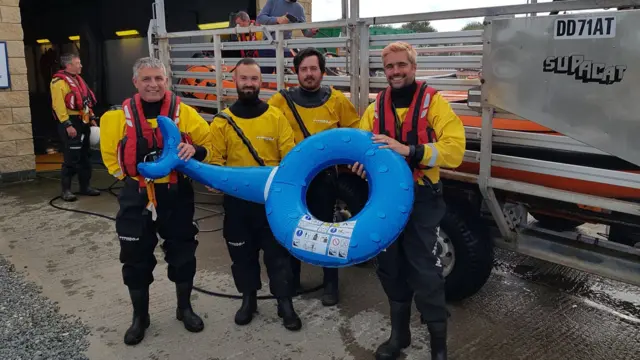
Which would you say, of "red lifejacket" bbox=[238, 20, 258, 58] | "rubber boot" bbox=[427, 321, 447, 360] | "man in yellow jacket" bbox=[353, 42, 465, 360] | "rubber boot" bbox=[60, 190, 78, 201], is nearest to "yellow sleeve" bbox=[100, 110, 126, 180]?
"man in yellow jacket" bbox=[353, 42, 465, 360]

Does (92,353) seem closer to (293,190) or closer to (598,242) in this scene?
(293,190)

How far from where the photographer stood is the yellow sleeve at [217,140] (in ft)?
10.5

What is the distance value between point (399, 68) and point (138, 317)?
2.11 meters

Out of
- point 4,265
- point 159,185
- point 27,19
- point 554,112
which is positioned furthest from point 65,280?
point 27,19

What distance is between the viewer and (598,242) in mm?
3102

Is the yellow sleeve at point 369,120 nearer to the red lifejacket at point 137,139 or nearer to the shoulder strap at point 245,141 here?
the shoulder strap at point 245,141

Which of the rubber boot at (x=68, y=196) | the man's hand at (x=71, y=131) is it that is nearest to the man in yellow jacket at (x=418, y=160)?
the man's hand at (x=71, y=131)

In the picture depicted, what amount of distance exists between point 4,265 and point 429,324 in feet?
11.6

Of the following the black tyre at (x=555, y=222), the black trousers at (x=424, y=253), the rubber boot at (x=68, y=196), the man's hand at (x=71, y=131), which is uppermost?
the man's hand at (x=71, y=131)

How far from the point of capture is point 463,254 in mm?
3377

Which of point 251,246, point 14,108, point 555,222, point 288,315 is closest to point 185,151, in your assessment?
point 251,246

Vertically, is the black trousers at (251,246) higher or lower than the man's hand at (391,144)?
lower

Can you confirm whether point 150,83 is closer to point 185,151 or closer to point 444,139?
point 185,151

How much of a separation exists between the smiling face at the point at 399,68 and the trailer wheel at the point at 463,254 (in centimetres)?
107
